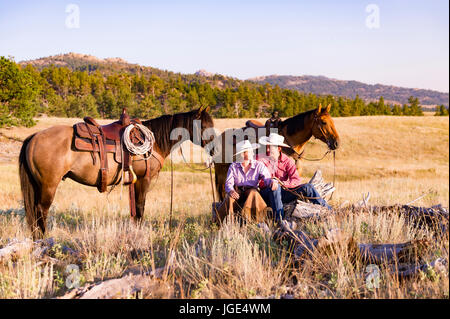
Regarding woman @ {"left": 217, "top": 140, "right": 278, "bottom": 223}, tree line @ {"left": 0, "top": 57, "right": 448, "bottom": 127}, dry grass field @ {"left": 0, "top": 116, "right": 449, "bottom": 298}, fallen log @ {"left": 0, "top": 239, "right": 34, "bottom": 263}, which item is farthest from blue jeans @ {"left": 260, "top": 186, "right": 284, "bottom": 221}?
tree line @ {"left": 0, "top": 57, "right": 448, "bottom": 127}

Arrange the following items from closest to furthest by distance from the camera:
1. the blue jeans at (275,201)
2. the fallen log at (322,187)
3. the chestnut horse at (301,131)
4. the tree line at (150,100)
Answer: the blue jeans at (275,201) → the fallen log at (322,187) → the chestnut horse at (301,131) → the tree line at (150,100)

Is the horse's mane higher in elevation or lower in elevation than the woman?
higher

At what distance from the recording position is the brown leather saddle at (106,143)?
5.59 m

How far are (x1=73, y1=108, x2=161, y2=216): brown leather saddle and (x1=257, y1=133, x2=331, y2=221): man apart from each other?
7.15 ft

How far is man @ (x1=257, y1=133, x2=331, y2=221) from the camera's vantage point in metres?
5.89

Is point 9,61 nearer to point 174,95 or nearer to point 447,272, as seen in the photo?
point 447,272

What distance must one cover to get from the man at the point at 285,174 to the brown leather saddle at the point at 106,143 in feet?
7.15

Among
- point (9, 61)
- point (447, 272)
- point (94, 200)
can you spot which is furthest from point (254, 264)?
point (9, 61)

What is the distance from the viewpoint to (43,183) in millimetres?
5340

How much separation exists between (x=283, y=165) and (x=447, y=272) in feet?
10.9

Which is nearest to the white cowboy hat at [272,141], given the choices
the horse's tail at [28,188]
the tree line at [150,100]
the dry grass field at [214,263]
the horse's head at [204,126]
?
the horse's head at [204,126]

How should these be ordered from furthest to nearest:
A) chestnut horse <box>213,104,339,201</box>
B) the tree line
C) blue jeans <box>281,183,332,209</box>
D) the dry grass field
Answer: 1. the tree line
2. chestnut horse <box>213,104,339,201</box>
3. blue jeans <box>281,183,332,209</box>
4. the dry grass field

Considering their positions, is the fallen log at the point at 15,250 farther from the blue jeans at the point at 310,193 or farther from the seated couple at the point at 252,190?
the blue jeans at the point at 310,193

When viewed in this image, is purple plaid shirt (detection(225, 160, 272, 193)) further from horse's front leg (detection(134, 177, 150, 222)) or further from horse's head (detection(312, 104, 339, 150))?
horse's head (detection(312, 104, 339, 150))
